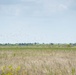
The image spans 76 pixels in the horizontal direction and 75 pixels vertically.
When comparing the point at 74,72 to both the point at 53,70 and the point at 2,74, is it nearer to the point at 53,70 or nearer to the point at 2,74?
the point at 53,70

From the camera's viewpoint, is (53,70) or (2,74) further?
(53,70)

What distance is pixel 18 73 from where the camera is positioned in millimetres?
9586

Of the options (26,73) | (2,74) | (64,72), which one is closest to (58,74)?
(64,72)

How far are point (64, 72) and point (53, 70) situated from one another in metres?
0.71

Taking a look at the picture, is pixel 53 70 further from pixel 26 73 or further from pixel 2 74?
pixel 2 74

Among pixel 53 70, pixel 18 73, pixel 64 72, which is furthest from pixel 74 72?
pixel 18 73

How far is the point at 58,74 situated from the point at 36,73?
0.81 metres

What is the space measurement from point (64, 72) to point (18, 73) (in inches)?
67.5

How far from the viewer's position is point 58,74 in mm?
9445

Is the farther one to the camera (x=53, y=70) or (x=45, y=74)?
(x=53, y=70)

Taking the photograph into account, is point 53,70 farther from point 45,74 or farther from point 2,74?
point 2,74

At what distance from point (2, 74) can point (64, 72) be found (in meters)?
2.29

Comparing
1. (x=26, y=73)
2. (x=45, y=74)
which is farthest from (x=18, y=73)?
(x=45, y=74)

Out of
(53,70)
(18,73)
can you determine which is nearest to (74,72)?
(53,70)
